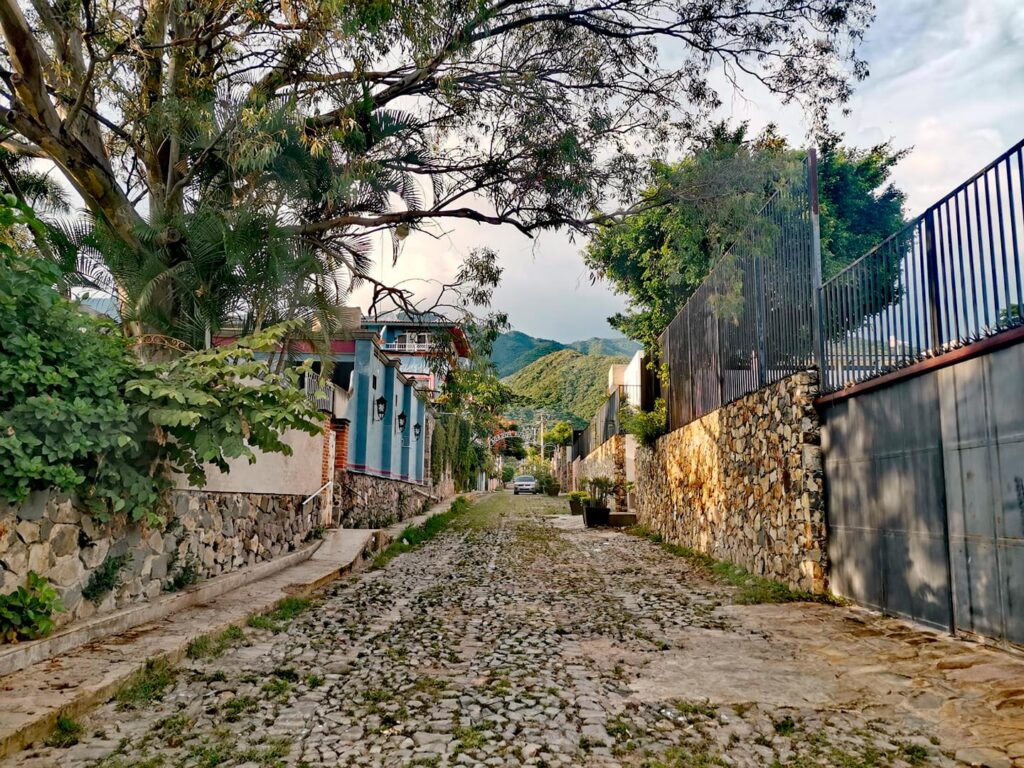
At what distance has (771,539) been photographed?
9.20 m

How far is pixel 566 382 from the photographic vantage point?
308 ft

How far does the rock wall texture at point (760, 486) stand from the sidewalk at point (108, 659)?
19.5 feet

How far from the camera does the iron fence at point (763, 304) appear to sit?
28.0ft

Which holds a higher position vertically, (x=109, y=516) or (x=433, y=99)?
(x=433, y=99)

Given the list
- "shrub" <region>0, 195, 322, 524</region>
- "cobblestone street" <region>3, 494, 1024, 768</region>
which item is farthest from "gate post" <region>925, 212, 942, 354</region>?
"shrub" <region>0, 195, 322, 524</region>

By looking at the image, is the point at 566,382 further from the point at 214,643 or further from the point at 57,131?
the point at 214,643

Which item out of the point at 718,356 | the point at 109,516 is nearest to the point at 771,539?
the point at 718,356

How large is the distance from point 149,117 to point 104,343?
450 cm

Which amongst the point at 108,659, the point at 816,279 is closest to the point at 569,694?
the point at 108,659

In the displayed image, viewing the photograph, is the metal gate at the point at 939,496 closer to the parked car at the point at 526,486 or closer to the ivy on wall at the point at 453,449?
the ivy on wall at the point at 453,449

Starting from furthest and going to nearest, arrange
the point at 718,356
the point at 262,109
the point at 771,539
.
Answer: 1. the point at 718,356
2. the point at 771,539
3. the point at 262,109

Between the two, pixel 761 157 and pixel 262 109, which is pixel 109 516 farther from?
pixel 761 157

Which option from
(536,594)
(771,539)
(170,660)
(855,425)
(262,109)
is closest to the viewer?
(170,660)

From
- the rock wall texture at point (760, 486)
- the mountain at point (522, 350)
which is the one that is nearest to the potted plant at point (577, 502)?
the rock wall texture at point (760, 486)
